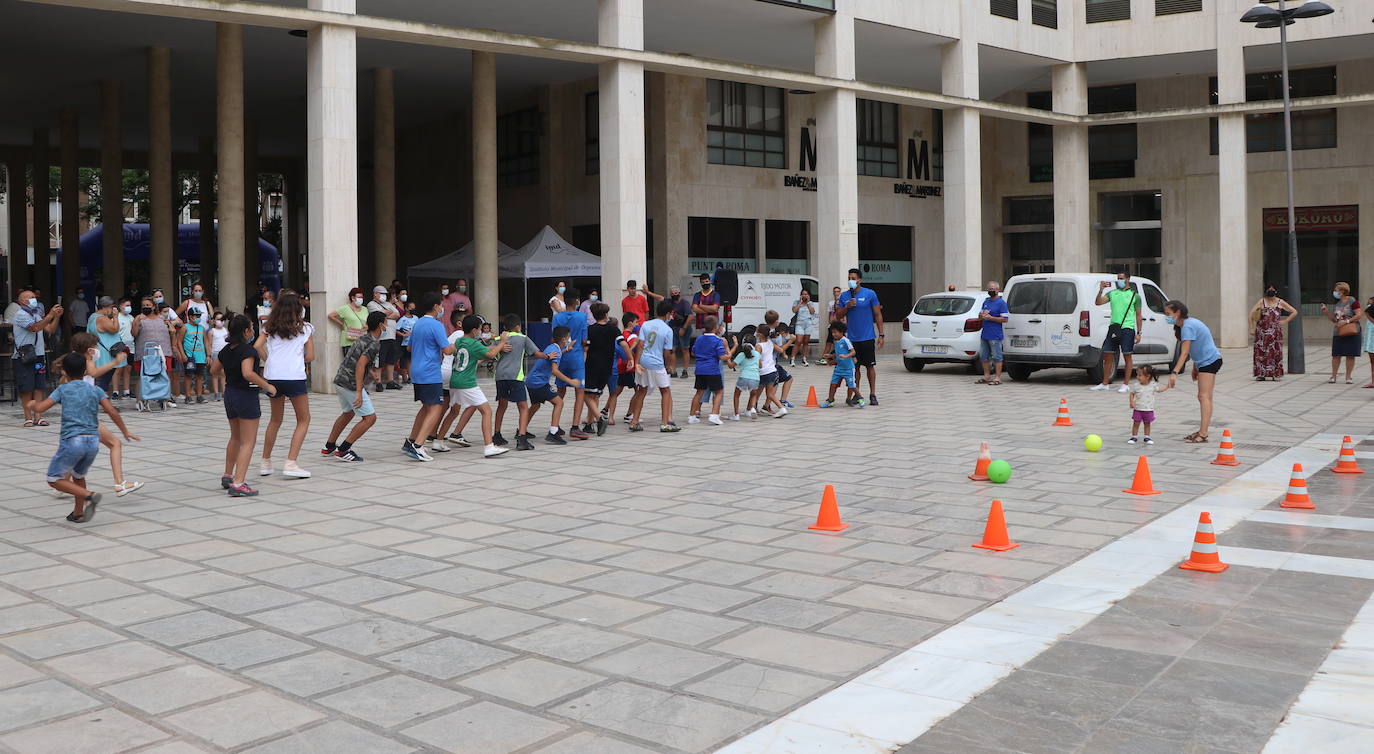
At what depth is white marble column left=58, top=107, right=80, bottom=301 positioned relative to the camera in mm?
34781

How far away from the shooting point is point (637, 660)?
5.01 meters

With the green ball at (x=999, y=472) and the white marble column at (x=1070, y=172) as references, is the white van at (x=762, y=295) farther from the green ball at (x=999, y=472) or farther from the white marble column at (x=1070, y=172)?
the green ball at (x=999, y=472)

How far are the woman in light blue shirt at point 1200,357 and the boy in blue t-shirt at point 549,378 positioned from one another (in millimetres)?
6255

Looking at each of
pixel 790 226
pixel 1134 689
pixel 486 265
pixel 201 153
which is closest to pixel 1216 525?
pixel 1134 689

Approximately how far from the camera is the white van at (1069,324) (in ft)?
60.6

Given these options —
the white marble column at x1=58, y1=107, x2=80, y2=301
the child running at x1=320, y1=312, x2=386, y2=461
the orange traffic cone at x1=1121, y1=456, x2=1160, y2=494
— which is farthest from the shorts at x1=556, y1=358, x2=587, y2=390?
the white marble column at x1=58, y1=107, x2=80, y2=301

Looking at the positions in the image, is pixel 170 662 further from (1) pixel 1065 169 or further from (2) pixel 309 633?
(1) pixel 1065 169

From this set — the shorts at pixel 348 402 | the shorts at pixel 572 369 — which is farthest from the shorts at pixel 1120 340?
the shorts at pixel 348 402

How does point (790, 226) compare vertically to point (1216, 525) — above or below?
above

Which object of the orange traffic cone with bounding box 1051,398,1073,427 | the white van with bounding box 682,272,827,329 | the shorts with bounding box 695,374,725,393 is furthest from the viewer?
the white van with bounding box 682,272,827,329

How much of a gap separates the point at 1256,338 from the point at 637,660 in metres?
17.4

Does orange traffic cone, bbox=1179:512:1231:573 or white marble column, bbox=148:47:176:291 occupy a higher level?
white marble column, bbox=148:47:176:291

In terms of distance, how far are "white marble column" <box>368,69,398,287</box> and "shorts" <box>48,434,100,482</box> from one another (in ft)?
71.2

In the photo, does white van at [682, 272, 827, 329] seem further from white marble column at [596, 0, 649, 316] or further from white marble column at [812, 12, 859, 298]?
white marble column at [596, 0, 649, 316]
